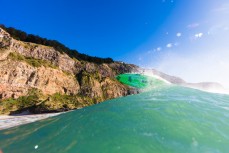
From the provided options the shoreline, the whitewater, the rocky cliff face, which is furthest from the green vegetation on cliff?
the whitewater

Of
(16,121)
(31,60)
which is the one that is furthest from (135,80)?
(16,121)

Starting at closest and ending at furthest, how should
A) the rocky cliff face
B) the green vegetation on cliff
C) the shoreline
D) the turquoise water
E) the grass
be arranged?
the turquoise water → the shoreline → the rocky cliff face → the grass → the green vegetation on cliff

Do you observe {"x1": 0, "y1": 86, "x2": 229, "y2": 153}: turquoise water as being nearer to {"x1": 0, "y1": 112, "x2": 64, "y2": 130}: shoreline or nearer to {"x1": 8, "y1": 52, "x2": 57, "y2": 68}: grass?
{"x1": 0, "y1": 112, "x2": 64, "y2": 130}: shoreline

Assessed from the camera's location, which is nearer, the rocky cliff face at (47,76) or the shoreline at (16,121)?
the shoreline at (16,121)

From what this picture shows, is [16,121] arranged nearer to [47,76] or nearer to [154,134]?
[154,134]

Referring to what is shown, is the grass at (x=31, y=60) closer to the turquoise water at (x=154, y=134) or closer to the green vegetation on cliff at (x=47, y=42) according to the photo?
the green vegetation on cliff at (x=47, y=42)

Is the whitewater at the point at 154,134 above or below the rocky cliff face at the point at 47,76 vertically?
below

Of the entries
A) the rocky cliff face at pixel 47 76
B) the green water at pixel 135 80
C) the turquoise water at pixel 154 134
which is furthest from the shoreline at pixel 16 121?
the green water at pixel 135 80

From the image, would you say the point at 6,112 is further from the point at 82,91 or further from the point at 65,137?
the point at 65,137
